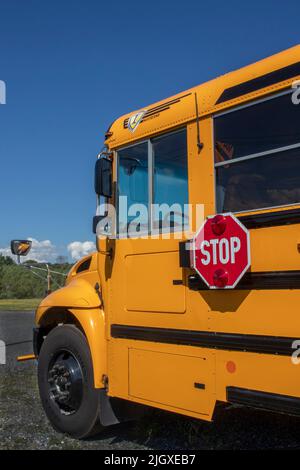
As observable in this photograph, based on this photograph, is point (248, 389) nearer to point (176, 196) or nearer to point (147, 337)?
point (147, 337)

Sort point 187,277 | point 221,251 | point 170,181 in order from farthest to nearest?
point 170,181
point 187,277
point 221,251

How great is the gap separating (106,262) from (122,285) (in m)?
0.35

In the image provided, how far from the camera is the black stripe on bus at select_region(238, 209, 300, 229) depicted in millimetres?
2947

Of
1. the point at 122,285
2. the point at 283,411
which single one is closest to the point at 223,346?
the point at 283,411

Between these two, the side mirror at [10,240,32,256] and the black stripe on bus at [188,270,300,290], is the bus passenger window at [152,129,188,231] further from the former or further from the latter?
the side mirror at [10,240,32,256]

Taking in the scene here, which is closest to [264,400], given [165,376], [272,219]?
[165,376]

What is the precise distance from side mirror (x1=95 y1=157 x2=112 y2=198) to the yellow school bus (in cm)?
1

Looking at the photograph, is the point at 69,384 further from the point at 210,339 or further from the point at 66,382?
the point at 210,339

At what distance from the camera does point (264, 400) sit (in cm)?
304

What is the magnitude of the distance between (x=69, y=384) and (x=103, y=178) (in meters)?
1.85

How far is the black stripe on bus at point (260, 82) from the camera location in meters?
3.09

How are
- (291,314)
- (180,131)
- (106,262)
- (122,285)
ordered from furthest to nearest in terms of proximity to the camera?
(106,262) < (122,285) < (180,131) < (291,314)

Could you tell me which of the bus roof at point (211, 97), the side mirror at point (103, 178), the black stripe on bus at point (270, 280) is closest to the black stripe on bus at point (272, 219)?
the black stripe on bus at point (270, 280)

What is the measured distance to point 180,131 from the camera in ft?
12.5
